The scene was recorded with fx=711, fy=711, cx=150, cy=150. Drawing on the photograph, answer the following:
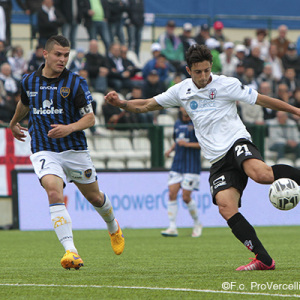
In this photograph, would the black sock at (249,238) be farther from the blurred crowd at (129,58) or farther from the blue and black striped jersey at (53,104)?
the blurred crowd at (129,58)

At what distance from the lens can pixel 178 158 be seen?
1299 cm

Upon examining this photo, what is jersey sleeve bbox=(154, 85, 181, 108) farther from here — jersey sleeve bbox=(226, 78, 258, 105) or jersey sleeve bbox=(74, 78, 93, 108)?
jersey sleeve bbox=(74, 78, 93, 108)

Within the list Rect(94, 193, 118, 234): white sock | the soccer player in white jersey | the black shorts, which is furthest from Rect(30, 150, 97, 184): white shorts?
the black shorts

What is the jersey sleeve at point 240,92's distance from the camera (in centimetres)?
700

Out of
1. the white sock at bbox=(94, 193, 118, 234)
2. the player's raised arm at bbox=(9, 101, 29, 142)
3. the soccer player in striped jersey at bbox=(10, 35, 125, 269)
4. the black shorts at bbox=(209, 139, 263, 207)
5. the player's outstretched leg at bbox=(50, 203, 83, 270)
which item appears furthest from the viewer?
the white sock at bbox=(94, 193, 118, 234)

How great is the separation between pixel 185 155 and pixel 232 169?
596 centimetres

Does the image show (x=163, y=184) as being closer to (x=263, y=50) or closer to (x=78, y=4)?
(x=78, y=4)

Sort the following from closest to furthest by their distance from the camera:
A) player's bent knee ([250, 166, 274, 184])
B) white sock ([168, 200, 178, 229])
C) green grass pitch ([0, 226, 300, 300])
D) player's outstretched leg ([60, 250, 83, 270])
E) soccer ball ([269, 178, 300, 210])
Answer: green grass pitch ([0, 226, 300, 300]) < soccer ball ([269, 178, 300, 210]) < player's bent knee ([250, 166, 274, 184]) < player's outstretched leg ([60, 250, 83, 270]) < white sock ([168, 200, 178, 229])

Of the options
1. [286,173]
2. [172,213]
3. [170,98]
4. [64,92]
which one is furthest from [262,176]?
[172,213]

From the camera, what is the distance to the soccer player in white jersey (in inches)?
261

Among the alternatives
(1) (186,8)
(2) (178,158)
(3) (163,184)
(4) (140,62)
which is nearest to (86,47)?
(4) (140,62)

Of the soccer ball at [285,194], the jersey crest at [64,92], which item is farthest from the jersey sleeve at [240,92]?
the jersey crest at [64,92]

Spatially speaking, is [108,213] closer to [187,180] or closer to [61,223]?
[61,223]

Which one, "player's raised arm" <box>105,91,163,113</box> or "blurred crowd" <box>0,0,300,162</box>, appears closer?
"player's raised arm" <box>105,91,163,113</box>
